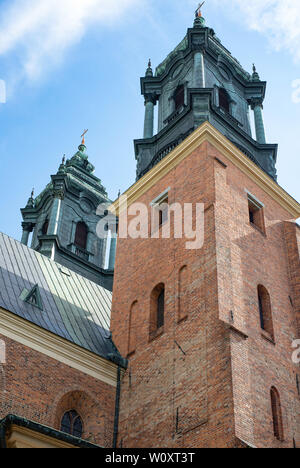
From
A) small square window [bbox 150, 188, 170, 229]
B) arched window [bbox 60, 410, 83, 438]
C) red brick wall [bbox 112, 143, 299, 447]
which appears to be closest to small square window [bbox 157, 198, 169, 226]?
small square window [bbox 150, 188, 170, 229]

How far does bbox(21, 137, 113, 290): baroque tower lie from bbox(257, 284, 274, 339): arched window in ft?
49.4

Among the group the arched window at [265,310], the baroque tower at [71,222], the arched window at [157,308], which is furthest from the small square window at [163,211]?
the baroque tower at [71,222]

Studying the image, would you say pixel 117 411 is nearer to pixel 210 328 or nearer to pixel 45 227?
pixel 210 328

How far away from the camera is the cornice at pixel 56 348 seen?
16344 millimetres

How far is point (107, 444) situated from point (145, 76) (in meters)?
15.9

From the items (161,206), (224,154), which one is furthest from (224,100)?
(161,206)

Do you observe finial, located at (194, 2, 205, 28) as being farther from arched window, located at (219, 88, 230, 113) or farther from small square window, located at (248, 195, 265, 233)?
small square window, located at (248, 195, 265, 233)

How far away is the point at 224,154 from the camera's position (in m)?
20.2

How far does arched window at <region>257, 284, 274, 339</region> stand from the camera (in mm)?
17156

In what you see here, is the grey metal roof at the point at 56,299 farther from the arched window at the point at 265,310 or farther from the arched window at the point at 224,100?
the arched window at the point at 224,100

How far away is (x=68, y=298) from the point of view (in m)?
20.9

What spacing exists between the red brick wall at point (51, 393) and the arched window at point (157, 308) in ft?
6.87
